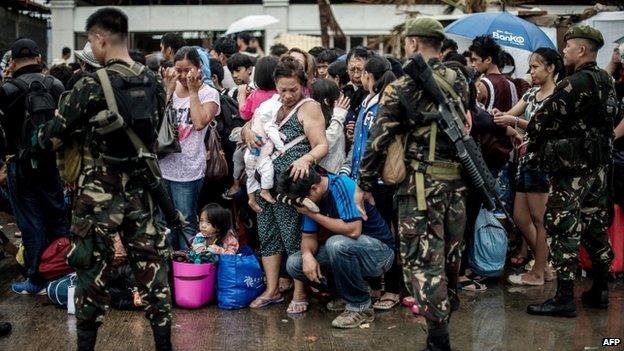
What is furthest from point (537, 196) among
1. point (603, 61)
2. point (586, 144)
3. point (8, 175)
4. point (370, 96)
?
point (603, 61)

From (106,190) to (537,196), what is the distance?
368 cm

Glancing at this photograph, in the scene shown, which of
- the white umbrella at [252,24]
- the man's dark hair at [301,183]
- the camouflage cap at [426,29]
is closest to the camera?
the camouflage cap at [426,29]

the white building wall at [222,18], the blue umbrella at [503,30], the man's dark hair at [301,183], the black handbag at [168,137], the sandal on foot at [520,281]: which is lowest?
the sandal on foot at [520,281]

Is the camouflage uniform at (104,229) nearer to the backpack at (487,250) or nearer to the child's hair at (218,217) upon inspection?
the child's hair at (218,217)

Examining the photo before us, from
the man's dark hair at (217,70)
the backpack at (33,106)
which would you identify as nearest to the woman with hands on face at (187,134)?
the backpack at (33,106)

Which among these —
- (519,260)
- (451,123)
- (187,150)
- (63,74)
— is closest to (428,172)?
(451,123)

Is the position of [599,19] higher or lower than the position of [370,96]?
higher

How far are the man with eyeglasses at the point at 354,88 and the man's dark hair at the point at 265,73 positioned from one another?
2.34 ft

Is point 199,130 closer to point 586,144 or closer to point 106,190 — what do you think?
point 106,190

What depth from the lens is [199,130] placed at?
239 inches

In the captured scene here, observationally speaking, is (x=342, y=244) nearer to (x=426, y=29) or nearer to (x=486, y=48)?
(x=426, y=29)

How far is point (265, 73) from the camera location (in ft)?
20.0

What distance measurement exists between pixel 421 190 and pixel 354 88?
2385mm

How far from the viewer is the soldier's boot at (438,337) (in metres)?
4.46
